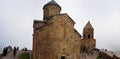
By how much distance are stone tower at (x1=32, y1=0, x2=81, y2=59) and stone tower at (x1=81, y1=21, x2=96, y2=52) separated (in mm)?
17204

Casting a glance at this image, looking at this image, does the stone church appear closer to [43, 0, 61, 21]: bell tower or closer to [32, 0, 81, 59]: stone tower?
[32, 0, 81, 59]: stone tower

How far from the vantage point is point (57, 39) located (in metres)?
25.2

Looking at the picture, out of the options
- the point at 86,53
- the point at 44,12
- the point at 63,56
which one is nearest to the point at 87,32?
the point at 86,53

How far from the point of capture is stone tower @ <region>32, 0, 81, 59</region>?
2497 centimetres

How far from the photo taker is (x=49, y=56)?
24.8 m

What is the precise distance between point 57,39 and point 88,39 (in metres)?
19.2

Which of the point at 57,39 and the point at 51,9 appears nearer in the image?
the point at 57,39

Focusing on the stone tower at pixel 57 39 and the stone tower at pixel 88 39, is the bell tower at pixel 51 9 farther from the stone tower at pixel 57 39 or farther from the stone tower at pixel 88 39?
the stone tower at pixel 88 39

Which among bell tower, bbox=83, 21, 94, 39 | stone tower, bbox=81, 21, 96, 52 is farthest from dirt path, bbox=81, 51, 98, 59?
bell tower, bbox=83, 21, 94, 39

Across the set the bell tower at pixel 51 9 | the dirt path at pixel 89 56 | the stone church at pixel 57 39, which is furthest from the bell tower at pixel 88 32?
the stone church at pixel 57 39

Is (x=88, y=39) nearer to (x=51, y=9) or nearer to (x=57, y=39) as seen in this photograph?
(x=51, y=9)

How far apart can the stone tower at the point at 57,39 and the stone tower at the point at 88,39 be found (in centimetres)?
1720

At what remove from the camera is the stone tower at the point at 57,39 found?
24969 millimetres

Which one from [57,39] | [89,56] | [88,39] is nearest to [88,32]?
[88,39]
